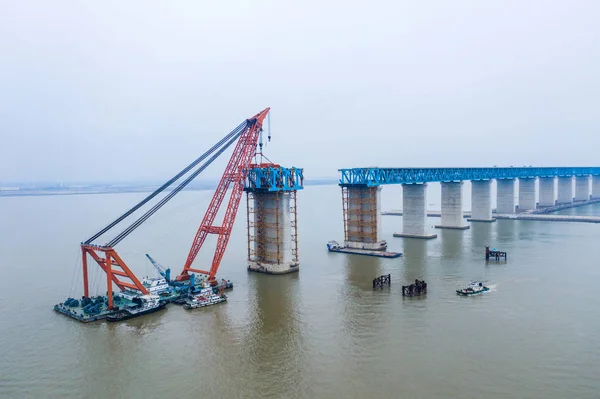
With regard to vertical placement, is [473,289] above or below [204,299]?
above

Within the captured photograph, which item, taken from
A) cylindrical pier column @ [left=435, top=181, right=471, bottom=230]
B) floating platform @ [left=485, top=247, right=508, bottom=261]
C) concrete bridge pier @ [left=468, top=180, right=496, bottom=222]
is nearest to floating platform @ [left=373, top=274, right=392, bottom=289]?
floating platform @ [left=485, top=247, right=508, bottom=261]

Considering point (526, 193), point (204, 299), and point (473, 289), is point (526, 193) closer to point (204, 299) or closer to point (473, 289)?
point (473, 289)

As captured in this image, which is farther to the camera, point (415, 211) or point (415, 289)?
point (415, 211)

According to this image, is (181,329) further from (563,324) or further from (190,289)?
(563,324)

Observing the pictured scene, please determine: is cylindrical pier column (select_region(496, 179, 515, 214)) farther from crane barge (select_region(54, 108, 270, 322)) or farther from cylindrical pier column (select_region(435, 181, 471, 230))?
crane barge (select_region(54, 108, 270, 322))

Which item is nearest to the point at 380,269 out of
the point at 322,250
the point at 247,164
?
the point at 322,250

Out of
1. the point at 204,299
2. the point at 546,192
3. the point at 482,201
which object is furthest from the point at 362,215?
the point at 546,192
